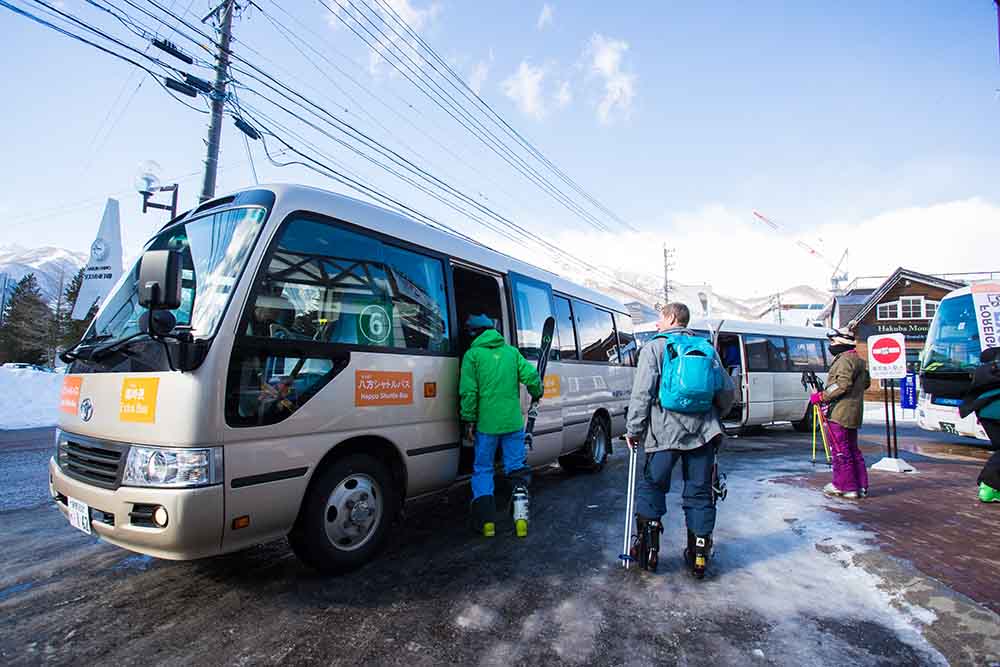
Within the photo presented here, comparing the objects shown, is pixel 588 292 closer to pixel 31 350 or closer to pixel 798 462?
pixel 798 462

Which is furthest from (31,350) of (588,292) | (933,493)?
(933,493)

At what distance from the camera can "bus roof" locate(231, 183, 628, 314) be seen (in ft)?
11.0

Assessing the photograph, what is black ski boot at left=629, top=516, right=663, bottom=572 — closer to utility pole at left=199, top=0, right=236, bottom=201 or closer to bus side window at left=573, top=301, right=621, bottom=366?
bus side window at left=573, top=301, right=621, bottom=366

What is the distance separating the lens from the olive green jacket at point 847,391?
18.5 feet

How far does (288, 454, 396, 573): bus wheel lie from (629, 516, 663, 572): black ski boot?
182 centimetres

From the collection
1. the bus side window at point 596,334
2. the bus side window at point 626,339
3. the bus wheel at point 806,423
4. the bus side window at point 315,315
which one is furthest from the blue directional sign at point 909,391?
the bus side window at point 315,315

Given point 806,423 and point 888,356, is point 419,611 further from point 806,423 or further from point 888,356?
point 806,423

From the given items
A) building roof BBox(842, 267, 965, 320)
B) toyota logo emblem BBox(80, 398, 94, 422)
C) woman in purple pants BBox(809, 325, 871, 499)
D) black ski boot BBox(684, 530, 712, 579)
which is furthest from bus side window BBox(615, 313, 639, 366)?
building roof BBox(842, 267, 965, 320)

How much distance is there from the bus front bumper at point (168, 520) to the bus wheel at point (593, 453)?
5.01 m

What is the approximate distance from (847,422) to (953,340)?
654cm

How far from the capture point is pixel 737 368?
1178 centimetres

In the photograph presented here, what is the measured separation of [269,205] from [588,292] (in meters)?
5.13

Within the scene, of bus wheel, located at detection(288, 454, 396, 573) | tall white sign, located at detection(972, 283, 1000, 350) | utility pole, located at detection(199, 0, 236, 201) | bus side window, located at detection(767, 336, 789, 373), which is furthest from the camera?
bus side window, located at detection(767, 336, 789, 373)

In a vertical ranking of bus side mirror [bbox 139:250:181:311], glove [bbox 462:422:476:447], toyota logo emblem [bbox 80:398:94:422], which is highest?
bus side mirror [bbox 139:250:181:311]
